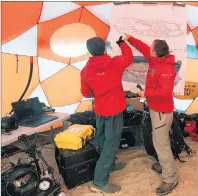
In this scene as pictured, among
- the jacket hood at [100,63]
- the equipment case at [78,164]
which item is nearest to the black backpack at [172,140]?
the equipment case at [78,164]

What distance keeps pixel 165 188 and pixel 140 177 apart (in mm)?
445

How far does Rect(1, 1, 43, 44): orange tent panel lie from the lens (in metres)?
3.83

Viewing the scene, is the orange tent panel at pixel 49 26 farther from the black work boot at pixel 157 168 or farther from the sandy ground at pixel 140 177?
the black work boot at pixel 157 168

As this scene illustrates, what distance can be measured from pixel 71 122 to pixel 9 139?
1421 millimetres

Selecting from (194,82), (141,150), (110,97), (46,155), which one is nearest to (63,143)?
(110,97)

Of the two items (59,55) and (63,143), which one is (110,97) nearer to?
(63,143)

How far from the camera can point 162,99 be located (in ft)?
10.4

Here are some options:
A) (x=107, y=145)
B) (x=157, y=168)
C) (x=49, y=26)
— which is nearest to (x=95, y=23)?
(x=49, y=26)

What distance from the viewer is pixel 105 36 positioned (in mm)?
4633

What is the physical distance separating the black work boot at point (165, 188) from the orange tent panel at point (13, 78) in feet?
8.10

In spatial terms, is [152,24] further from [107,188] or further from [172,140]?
[107,188]

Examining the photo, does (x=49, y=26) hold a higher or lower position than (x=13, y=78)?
higher

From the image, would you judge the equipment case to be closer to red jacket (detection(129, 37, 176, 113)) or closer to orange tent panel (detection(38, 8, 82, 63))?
red jacket (detection(129, 37, 176, 113))

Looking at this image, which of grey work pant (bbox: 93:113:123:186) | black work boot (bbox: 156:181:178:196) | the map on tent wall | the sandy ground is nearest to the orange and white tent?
the map on tent wall
